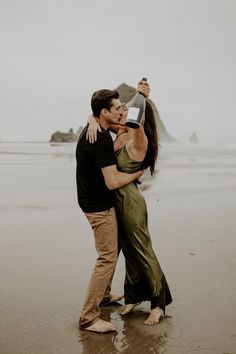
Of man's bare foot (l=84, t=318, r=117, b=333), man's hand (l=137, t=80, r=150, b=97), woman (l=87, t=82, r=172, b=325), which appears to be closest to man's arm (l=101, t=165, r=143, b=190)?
woman (l=87, t=82, r=172, b=325)

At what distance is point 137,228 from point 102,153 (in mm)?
778

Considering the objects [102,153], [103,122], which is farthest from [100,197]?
[103,122]

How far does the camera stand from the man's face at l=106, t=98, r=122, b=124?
13.5 feet

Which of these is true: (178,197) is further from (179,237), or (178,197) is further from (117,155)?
(117,155)

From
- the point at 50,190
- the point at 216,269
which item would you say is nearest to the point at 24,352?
the point at 216,269

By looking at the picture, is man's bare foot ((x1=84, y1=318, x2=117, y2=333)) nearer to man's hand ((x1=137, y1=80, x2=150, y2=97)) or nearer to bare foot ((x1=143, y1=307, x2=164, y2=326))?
bare foot ((x1=143, y1=307, x2=164, y2=326))

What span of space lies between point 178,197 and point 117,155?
6832 millimetres

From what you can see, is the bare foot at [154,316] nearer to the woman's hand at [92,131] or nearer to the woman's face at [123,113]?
the woman's hand at [92,131]

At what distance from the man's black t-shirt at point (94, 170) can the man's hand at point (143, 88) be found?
454 mm

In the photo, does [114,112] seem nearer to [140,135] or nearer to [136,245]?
[140,135]

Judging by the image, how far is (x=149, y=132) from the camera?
420 cm

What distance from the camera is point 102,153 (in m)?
3.89

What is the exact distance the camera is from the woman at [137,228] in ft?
13.6

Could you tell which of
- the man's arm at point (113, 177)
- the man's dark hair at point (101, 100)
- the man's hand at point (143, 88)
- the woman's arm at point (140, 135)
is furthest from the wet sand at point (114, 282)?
the man's hand at point (143, 88)
